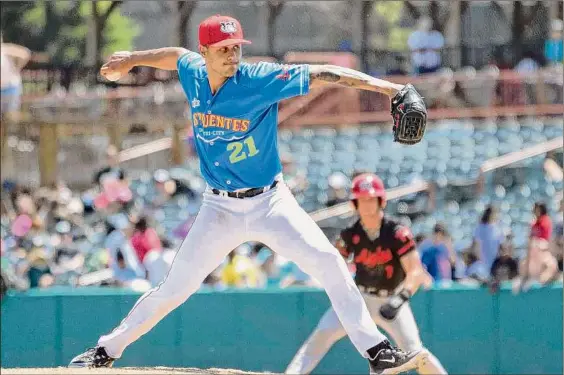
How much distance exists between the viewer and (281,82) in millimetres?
6117

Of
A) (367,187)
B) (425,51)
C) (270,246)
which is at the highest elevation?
(425,51)

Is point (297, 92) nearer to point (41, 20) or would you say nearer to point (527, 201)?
point (527, 201)

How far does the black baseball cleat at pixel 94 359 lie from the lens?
645 cm

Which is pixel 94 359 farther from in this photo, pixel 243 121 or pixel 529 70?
pixel 529 70

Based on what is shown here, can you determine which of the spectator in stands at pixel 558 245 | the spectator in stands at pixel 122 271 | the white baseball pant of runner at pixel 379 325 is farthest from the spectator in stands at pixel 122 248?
the spectator in stands at pixel 558 245

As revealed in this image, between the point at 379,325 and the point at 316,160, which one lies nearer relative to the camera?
the point at 379,325

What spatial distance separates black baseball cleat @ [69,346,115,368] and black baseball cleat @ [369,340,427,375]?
1428 millimetres

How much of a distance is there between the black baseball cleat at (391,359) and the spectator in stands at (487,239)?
5783mm

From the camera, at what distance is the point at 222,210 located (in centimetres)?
626

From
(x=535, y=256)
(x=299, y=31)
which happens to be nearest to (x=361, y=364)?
(x=535, y=256)

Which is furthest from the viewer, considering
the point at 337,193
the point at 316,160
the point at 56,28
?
the point at 56,28

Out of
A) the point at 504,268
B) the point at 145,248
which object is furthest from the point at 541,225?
the point at 145,248

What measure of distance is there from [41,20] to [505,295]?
2778 centimetres

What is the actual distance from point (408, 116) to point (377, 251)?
2.65 meters
